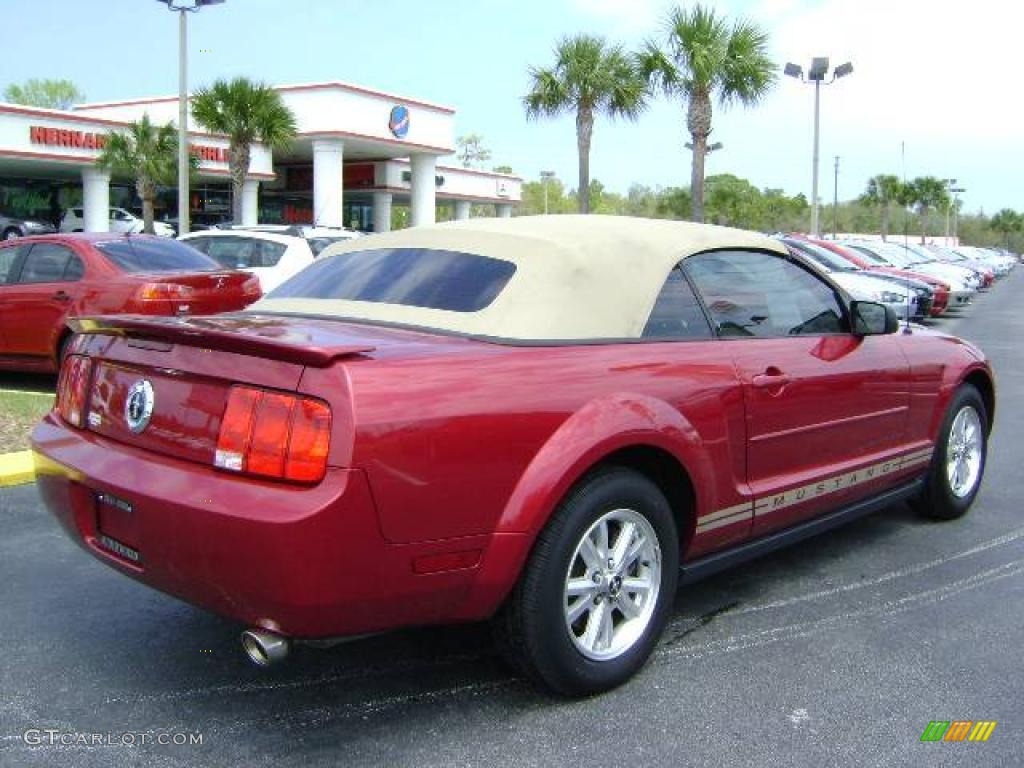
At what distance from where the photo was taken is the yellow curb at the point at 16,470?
19.6 ft

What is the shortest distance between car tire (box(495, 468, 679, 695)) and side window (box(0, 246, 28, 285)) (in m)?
7.98

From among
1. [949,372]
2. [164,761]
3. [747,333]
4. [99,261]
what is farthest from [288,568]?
[99,261]

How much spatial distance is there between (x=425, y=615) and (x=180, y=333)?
3.61 feet

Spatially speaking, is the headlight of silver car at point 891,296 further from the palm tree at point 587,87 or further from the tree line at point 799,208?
the tree line at point 799,208

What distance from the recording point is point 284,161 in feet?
138

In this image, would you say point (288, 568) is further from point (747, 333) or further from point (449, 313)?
point (747, 333)

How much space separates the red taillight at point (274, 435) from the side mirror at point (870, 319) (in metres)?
2.76

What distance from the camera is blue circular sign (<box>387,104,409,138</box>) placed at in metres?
34.2

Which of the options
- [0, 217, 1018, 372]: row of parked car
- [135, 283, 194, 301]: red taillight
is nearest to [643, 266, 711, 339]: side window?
[0, 217, 1018, 372]: row of parked car

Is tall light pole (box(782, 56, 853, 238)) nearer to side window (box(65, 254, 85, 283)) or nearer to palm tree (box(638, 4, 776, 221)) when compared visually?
palm tree (box(638, 4, 776, 221))

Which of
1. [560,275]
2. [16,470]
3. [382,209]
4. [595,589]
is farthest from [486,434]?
[382,209]

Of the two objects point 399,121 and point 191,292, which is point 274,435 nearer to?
point 191,292

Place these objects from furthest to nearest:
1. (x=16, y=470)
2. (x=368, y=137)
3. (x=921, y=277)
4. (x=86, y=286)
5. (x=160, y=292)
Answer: (x=368, y=137), (x=921, y=277), (x=86, y=286), (x=160, y=292), (x=16, y=470)

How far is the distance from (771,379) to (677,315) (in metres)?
0.45
